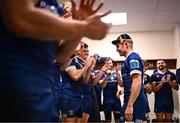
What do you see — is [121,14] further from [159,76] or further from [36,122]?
[36,122]

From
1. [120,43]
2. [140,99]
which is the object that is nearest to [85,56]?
[120,43]

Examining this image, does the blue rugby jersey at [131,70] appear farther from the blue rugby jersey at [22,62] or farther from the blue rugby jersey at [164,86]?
the blue rugby jersey at [164,86]

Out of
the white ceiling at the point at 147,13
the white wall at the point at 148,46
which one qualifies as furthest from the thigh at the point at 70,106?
the white wall at the point at 148,46

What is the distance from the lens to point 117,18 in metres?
7.14

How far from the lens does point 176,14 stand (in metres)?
6.96

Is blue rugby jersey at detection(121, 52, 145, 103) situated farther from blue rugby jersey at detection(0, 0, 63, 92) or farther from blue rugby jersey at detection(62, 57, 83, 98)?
blue rugby jersey at detection(0, 0, 63, 92)

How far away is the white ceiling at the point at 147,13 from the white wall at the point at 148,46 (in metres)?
0.19

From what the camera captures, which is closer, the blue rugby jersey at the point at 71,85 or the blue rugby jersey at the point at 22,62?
the blue rugby jersey at the point at 22,62

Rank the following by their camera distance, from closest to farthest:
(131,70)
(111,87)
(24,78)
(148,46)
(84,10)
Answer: (24,78), (84,10), (131,70), (111,87), (148,46)

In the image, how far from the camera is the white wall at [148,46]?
8234mm

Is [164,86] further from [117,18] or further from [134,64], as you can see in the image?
[134,64]

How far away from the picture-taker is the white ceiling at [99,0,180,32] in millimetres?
6121

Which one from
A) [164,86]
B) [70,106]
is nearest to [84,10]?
[70,106]

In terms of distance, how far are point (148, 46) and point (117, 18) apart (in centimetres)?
163
